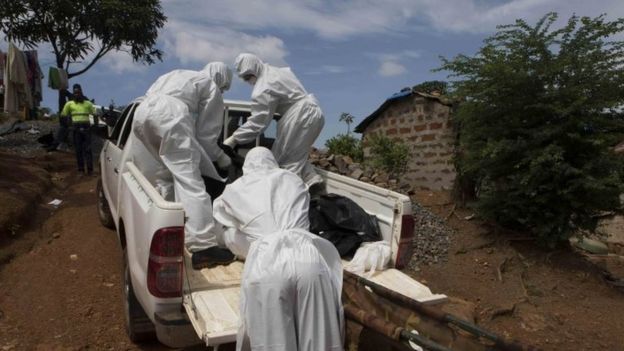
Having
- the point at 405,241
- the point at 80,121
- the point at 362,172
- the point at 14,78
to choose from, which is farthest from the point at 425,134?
the point at 14,78

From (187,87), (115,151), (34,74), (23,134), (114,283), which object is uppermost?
(34,74)

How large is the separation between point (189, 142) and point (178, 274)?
60.6 inches

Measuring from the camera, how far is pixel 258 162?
3434mm

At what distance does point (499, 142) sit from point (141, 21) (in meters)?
11.6

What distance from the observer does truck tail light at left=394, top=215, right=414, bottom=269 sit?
3.56 metres

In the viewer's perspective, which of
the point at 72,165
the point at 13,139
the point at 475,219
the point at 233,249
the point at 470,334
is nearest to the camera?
the point at 470,334

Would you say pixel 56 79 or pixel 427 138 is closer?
pixel 427 138

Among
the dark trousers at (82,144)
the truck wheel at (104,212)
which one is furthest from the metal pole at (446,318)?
A: the dark trousers at (82,144)

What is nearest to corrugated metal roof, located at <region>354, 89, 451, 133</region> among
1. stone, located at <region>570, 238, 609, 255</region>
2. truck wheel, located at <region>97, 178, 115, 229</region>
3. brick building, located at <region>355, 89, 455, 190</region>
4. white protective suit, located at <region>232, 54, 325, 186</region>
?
brick building, located at <region>355, 89, 455, 190</region>

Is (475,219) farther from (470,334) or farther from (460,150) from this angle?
(470,334)

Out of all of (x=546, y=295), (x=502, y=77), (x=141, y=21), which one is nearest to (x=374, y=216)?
(x=546, y=295)

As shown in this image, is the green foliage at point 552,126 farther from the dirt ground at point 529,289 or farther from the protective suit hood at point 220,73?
the protective suit hood at point 220,73

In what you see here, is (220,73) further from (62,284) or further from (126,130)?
(62,284)

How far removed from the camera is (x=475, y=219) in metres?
7.83
